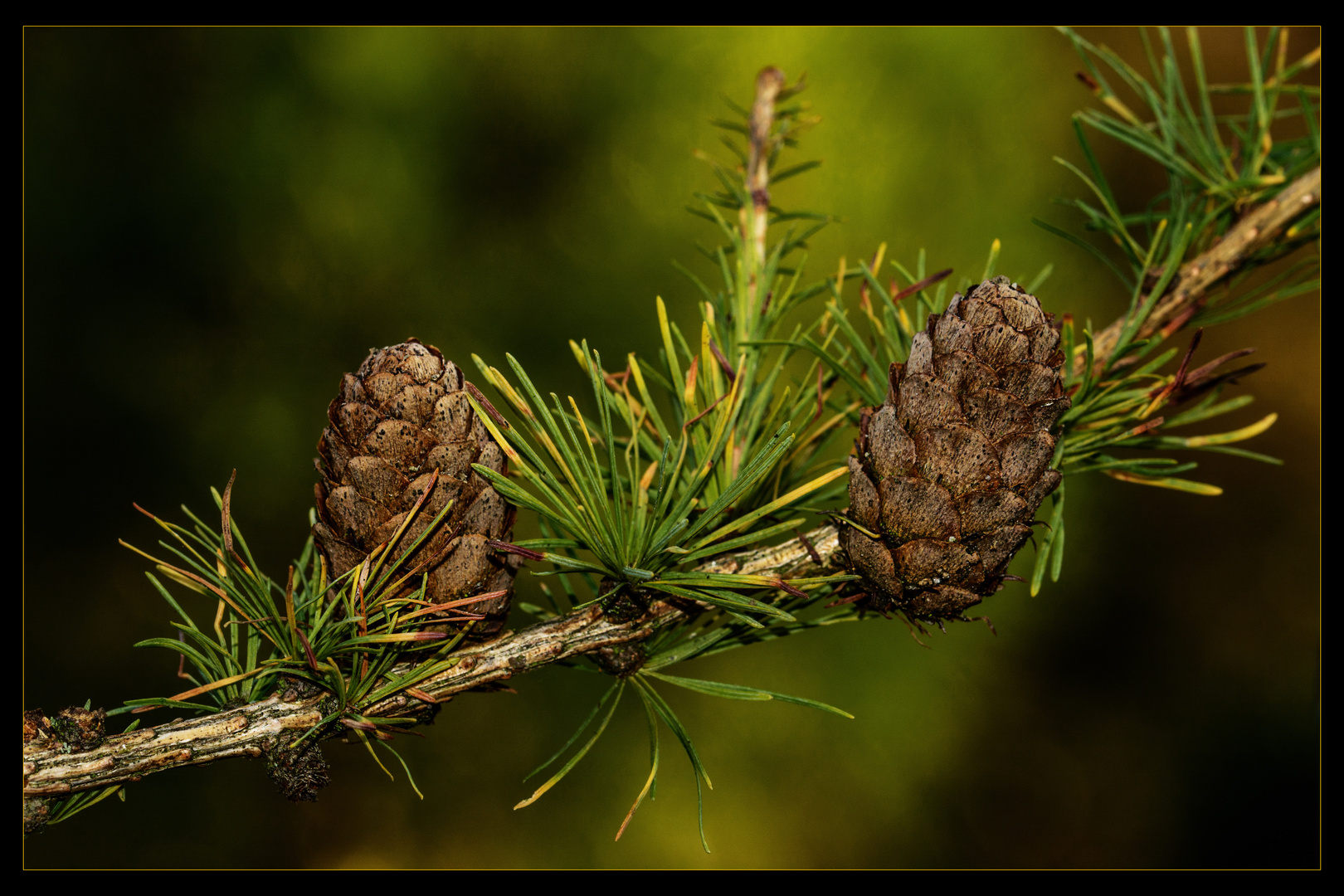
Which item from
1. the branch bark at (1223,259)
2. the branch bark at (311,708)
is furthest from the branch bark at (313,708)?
the branch bark at (1223,259)

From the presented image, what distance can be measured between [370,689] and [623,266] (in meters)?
0.88

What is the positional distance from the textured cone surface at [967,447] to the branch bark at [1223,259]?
0.18 meters

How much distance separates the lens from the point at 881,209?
1123mm

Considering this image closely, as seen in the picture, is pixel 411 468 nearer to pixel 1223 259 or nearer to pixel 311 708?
pixel 311 708

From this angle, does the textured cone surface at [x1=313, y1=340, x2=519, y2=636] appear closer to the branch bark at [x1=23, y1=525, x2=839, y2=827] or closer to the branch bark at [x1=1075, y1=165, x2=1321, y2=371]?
the branch bark at [x1=23, y1=525, x2=839, y2=827]

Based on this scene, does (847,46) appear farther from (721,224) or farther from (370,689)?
(370,689)

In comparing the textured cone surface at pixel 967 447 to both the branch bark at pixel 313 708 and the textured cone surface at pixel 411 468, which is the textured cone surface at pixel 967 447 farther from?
the textured cone surface at pixel 411 468

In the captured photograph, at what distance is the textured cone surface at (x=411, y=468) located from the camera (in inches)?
12.3

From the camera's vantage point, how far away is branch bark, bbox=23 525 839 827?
306 mm

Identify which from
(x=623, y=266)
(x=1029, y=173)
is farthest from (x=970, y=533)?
(x=1029, y=173)

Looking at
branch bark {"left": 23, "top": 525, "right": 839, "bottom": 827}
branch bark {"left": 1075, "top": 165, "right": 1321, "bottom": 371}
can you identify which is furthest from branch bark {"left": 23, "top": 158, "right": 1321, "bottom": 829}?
branch bark {"left": 1075, "top": 165, "right": 1321, "bottom": 371}

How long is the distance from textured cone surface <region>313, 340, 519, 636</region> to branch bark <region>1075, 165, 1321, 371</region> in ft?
1.11

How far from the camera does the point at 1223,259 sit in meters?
0.47

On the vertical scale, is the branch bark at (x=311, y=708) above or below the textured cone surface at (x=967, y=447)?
below
